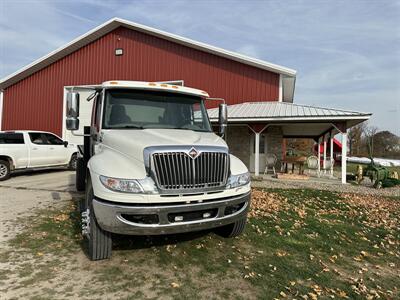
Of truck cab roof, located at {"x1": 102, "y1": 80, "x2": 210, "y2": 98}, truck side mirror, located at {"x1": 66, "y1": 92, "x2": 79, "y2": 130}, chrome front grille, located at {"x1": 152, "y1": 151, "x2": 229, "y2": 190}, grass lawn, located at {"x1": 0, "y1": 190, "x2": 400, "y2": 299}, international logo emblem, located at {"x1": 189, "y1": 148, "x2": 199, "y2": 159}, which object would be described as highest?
truck cab roof, located at {"x1": 102, "y1": 80, "x2": 210, "y2": 98}

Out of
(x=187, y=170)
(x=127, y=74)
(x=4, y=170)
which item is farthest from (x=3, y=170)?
(x=187, y=170)

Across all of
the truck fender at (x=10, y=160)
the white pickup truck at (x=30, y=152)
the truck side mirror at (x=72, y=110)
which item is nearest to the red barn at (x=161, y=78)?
the white pickup truck at (x=30, y=152)

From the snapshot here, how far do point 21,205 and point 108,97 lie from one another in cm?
438

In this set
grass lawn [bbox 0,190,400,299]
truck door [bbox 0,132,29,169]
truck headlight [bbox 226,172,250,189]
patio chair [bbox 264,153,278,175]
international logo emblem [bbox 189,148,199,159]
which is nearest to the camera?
grass lawn [bbox 0,190,400,299]

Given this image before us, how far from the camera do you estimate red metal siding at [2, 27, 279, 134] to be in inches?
667

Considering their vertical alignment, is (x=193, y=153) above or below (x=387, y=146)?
above

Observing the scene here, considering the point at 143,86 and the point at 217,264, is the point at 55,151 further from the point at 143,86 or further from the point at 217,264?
the point at 217,264

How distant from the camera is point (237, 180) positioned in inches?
171

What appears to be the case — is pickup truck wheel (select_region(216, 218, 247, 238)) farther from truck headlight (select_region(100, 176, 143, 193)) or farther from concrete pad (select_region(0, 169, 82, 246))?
concrete pad (select_region(0, 169, 82, 246))

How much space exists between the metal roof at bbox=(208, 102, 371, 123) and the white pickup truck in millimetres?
7116

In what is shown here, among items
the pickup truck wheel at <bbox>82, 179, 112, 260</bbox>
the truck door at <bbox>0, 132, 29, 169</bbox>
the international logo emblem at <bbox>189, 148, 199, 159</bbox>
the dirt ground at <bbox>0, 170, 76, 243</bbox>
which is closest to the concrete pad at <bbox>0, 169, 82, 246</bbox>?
the dirt ground at <bbox>0, 170, 76, 243</bbox>

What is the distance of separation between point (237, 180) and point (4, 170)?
35.8 ft

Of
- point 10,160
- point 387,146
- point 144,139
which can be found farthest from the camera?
point 387,146

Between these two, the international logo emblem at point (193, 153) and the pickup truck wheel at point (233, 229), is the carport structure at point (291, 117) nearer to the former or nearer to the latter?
the pickup truck wheel at point (233, 229)
